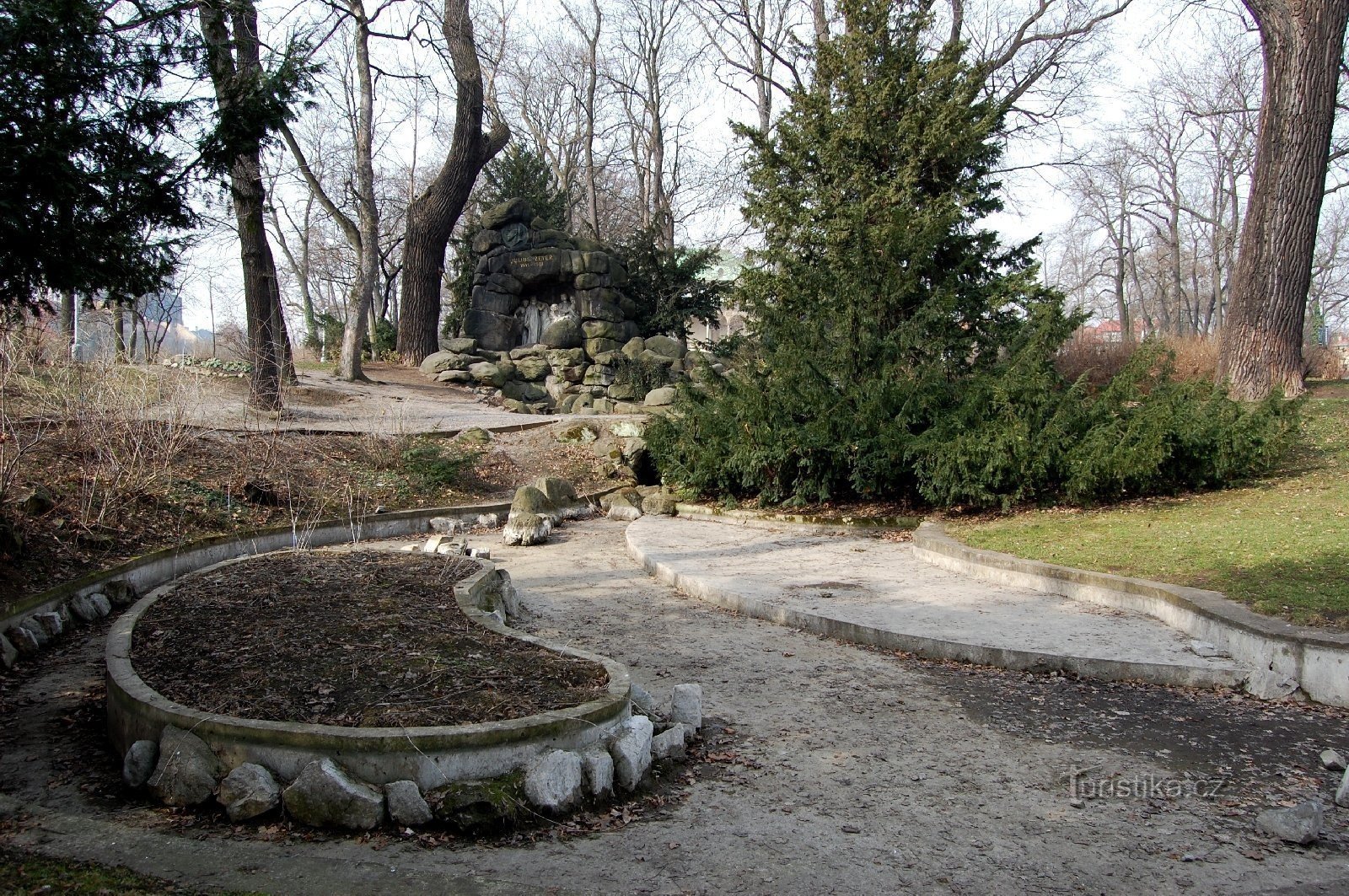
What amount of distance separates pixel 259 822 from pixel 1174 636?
18.0 ft

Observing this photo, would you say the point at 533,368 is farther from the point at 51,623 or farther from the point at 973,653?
the point at 973,653

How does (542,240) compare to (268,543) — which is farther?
(542,240)

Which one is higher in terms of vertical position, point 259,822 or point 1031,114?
point 1031,114

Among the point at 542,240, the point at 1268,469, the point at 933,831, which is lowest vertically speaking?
the point at 933,831

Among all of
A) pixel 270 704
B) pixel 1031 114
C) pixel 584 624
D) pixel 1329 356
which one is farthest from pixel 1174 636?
pixel 1031 114

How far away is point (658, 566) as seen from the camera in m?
8.90

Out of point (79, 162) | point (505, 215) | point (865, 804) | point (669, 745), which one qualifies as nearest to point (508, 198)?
point (505, 215)

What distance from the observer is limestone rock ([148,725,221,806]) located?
11.8 feet

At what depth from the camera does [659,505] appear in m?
13.0

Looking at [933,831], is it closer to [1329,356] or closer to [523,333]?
[1329,356]

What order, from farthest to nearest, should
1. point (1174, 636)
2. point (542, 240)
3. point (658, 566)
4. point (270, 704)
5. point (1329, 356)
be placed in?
point (542, 240), point (1329, 356), point (658, 566), point (1174, 636), point (270, 704)

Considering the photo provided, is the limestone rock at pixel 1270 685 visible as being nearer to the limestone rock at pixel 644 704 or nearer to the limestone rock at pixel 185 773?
the limestone rock at pixel 644 704

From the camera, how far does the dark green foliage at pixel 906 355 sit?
31.5ft

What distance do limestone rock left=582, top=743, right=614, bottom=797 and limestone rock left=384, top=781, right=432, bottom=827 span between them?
0.65 metres
